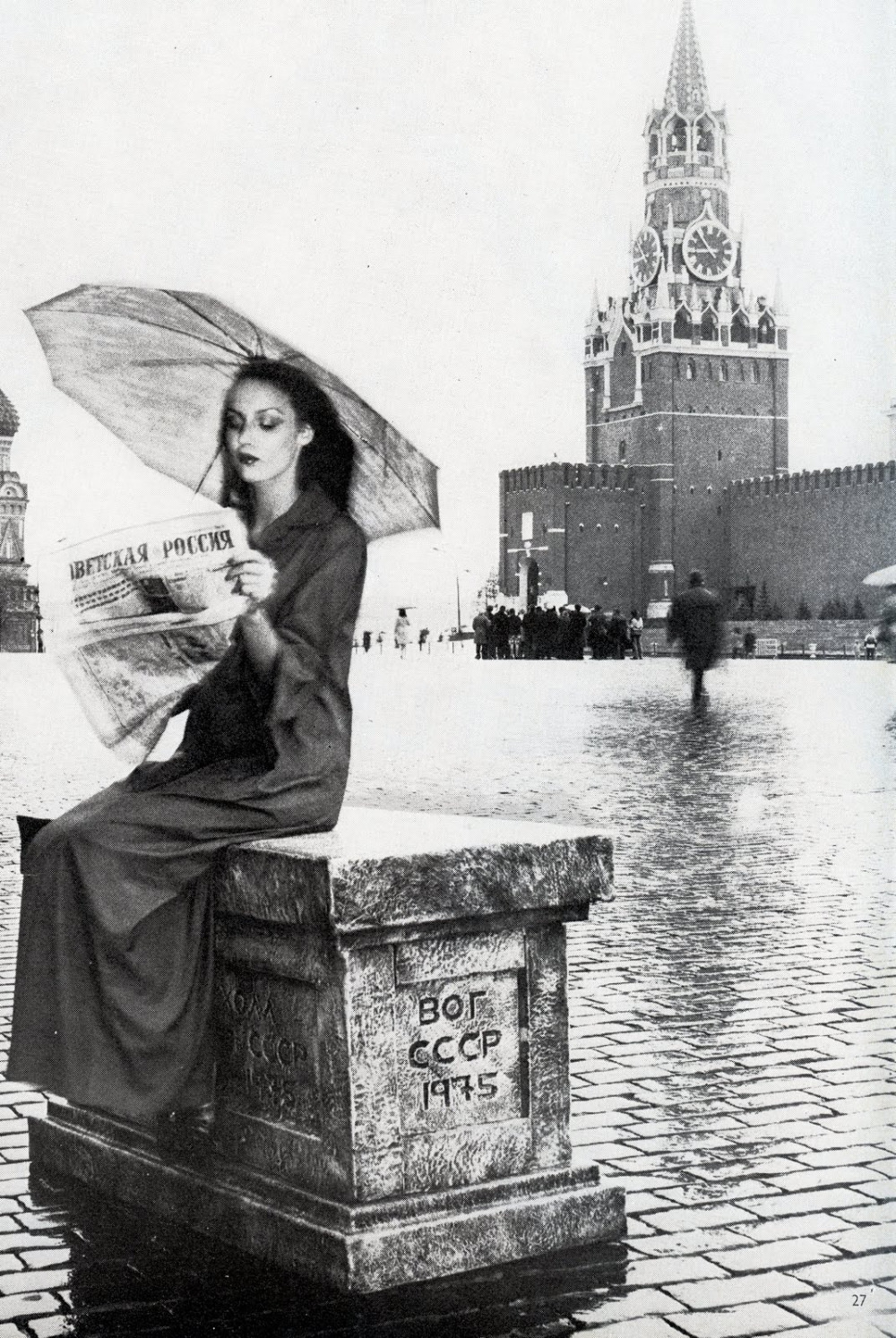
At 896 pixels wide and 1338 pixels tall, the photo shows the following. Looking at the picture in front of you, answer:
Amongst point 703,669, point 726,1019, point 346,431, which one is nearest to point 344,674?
point 346,431

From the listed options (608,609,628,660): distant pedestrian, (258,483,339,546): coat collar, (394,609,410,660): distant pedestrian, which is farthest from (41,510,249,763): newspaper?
(608,609,628,660): distant pedestrian

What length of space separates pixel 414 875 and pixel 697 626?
55.8 ft

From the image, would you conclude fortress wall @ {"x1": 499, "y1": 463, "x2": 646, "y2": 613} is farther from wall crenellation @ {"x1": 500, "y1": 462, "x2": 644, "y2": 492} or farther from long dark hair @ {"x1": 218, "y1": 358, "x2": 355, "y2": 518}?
long dark hair @ {"x1": 218, "y1": 358, "x2": 355, "y2": 518}

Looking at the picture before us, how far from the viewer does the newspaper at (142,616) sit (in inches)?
132

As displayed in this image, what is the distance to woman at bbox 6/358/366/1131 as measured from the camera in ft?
10.5

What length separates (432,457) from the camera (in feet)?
11.9

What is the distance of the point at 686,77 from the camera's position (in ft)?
278

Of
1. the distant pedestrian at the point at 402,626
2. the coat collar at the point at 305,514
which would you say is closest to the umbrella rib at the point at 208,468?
the coat collar at the point at 305,514

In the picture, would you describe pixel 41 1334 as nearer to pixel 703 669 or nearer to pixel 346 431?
pixel 346 431

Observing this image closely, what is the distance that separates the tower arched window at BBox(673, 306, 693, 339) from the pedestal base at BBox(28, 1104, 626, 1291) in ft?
288

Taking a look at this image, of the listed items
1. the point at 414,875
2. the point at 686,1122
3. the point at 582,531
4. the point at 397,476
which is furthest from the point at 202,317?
the point at 582,531

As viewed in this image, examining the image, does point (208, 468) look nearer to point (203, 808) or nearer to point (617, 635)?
point (203, 808)

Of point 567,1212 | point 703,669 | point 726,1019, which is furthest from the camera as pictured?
point 703,669

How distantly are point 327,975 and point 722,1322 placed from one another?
2.49 feet
